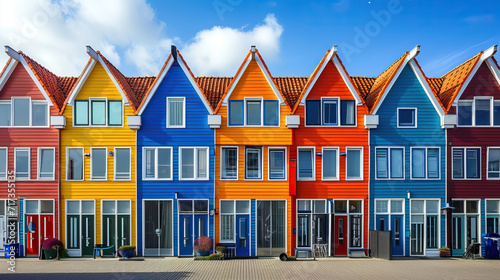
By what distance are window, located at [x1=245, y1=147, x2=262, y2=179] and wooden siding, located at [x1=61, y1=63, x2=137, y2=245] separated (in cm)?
627

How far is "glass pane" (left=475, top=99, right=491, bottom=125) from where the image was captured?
22656 millimetres

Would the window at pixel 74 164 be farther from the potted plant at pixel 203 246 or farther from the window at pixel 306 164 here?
the window at pixel 306 164

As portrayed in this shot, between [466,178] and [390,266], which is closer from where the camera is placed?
[390,266]

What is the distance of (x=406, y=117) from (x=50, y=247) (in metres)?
20.6

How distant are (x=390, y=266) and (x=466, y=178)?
24.0ft

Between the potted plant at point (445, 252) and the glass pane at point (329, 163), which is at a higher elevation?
the glass pane at point (329, 163)

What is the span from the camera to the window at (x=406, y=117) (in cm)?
2258

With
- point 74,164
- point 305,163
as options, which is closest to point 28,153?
point 74,164

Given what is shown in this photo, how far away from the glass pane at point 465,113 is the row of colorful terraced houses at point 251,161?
75 millimetres

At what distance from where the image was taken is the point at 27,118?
73.4 feet

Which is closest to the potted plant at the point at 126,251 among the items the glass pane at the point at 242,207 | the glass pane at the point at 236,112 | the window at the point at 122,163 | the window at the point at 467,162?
the window at the point at 122,163

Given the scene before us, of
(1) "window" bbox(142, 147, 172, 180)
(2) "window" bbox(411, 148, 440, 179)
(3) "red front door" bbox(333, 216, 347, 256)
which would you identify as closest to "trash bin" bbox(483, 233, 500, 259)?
(2) "window" bbox(411, 148, 440, 179)

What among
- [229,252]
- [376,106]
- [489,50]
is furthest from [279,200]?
[489,50]

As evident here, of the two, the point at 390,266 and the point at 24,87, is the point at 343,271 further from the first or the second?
the point at 24,87
